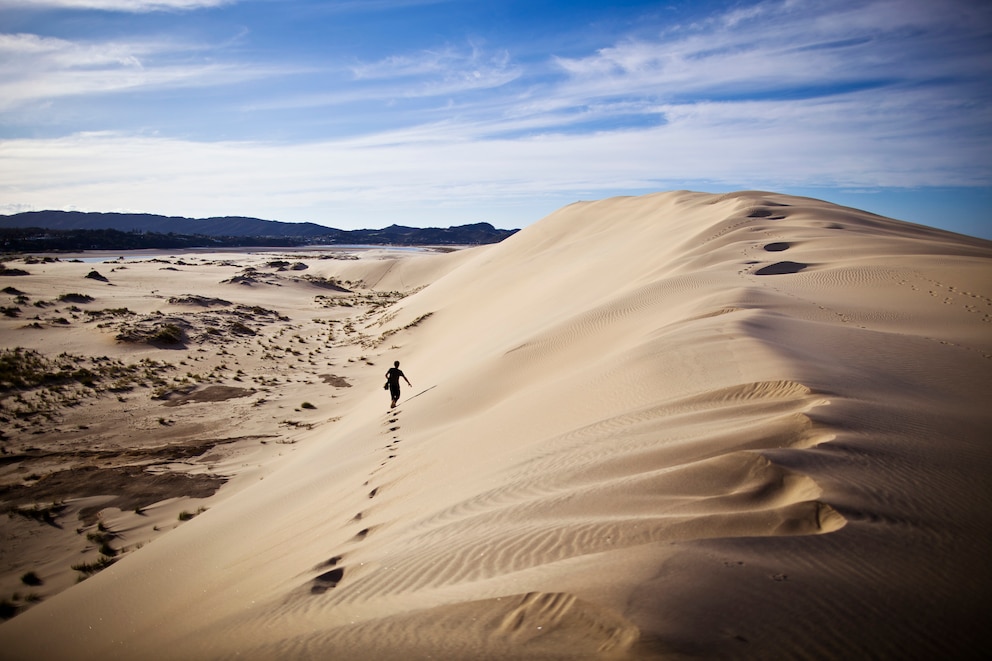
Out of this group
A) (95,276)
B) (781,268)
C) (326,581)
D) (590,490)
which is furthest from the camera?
(95,276)

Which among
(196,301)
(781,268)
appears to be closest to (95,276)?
(196,301)

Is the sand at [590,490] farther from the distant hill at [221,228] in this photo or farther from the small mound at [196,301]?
the distant hill at [221,228]

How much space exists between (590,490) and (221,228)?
209m

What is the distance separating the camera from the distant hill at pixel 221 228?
529ft

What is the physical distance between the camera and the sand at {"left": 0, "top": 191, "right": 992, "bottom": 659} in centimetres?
274

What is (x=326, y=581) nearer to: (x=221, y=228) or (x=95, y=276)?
(x=95, y=276)

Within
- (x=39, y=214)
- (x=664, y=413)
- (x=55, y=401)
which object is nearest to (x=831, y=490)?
(x=664, y=413)

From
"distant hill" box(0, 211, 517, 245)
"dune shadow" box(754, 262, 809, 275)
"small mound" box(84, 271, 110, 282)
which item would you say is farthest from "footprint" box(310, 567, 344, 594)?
"distant hill" box(0, 211, 517, 245)

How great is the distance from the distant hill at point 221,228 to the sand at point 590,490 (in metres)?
143

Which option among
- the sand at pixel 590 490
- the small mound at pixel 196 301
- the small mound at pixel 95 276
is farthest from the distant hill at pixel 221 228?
the sand at pixel 590 490

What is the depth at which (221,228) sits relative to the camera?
18625cm

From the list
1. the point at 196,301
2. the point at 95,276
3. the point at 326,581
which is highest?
the point at 95,276

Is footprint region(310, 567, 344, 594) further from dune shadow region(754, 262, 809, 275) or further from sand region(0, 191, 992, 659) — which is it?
dune shadow region(754, 262, 809, 275)

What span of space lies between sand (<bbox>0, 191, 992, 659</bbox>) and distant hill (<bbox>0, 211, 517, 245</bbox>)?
143 m
